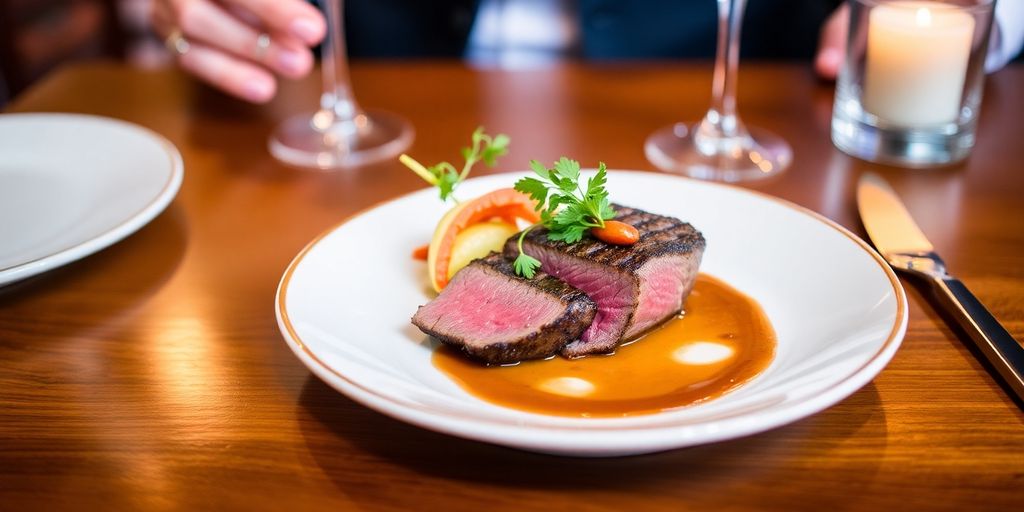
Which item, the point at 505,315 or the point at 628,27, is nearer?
the point at 505,315

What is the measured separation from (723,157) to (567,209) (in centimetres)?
78

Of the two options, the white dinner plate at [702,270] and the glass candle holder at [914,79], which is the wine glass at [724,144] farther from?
the white dinner plate at [702,270]

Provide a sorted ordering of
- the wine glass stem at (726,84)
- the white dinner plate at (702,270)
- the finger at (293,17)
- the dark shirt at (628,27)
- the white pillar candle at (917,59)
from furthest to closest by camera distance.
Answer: the dark shirt at (628,27)
the finger at (293,17)
the wine glass stem at (726,84)
the white pillar candle at (917,59)
the white dinner plate at (702,270)

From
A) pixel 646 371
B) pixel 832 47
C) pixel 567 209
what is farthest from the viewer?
pixel 832 47

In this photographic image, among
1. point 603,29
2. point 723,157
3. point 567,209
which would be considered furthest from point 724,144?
point 603,29

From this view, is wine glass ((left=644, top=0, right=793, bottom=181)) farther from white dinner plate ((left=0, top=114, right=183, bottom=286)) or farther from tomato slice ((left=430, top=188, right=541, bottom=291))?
white dinner plate ((left=0, top=114, right=183, bottom=286))

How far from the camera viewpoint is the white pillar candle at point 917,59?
1.86 m

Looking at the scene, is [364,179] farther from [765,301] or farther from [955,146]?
[955,146]

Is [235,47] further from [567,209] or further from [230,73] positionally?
[567,209]

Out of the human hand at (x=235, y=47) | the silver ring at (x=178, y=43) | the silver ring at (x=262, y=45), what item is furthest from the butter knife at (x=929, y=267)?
the silver ring at (x=178, y=43)

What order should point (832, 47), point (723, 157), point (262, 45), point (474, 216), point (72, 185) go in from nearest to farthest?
point (474, 216) < point (72, 185) < point (723, 157) < point (262, 45) < point (832, 47)

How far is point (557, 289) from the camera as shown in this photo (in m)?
1.27

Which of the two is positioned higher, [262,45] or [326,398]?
[262,45]

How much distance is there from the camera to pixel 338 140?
215 cm
